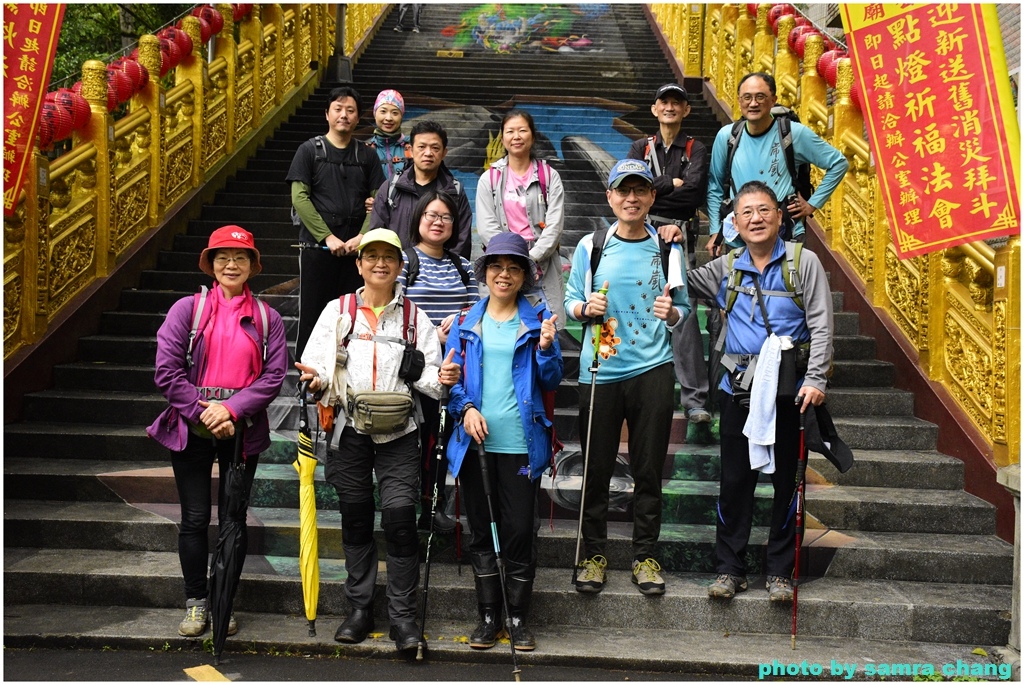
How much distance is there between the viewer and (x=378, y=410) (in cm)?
439

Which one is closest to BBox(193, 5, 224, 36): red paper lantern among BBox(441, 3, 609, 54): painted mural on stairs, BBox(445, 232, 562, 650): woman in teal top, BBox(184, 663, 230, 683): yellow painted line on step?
BBox(445, 232, 562, 650): woman in teal top

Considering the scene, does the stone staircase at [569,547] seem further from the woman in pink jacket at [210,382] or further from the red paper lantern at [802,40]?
the red paper lantern at [802,40]

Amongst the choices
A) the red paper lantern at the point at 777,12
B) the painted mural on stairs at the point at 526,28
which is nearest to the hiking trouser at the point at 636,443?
the red paper lantern at the point at 777,12

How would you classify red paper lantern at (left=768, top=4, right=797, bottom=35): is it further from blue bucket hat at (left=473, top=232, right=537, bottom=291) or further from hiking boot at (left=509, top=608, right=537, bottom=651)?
hiking boot at (left=509, top=608, right=537, bottom=651)

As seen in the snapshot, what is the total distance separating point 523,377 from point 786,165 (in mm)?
2384

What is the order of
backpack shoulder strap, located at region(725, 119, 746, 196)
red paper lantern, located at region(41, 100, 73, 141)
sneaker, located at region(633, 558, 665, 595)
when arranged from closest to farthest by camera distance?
A: 1. sneaker, located at region(633, 558, 665, 595)
2. backpack shoulder strap, located at region(725, 119, 746, 196)
3. red paper lantern, located at region(41, 100, 73, 141)

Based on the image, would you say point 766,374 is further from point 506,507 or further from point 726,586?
point 506,507

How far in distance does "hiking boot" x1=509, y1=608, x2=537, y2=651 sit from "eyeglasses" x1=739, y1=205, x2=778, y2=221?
2296 mm

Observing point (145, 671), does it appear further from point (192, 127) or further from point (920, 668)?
point (192, 127)

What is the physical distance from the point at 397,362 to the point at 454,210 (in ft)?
3.21

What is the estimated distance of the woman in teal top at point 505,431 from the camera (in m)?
4.46

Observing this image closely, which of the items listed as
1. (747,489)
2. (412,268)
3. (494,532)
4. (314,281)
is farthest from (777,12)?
(494,532)

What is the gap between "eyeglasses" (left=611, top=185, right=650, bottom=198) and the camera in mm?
4762

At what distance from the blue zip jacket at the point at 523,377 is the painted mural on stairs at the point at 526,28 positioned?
13465mm
